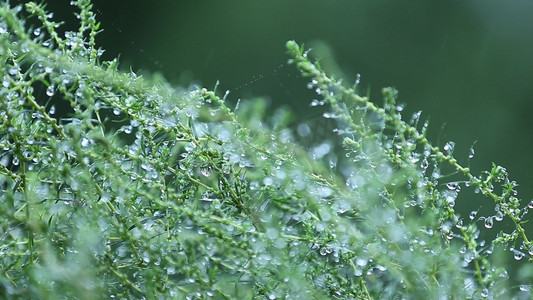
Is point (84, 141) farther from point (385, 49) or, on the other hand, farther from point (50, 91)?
point (385, 49)

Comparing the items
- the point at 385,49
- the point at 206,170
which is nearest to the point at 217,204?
the point at 206,170

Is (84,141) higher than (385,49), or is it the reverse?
(385,49)

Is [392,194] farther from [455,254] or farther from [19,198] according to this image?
[19,198]

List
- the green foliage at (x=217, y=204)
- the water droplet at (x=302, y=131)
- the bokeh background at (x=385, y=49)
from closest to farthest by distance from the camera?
the green foliage at (x=217, y=204), the water droplet at (x=302, y=131), the bokeh background at (x=385, y=49)

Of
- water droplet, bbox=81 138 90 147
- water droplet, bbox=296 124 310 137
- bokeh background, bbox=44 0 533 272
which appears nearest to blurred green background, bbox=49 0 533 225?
bokeh background, bbox=44 0 533 272

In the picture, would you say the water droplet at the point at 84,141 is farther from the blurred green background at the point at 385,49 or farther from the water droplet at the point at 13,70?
the blurred green background at the point at 385,49

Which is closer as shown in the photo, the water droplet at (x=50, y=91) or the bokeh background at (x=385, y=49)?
the water droplet at (x=50, y=91)

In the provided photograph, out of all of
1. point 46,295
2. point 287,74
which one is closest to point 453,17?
point 287,74

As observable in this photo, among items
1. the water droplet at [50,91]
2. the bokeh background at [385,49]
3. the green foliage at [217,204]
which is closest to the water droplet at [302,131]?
the green foliage at [217,204]
